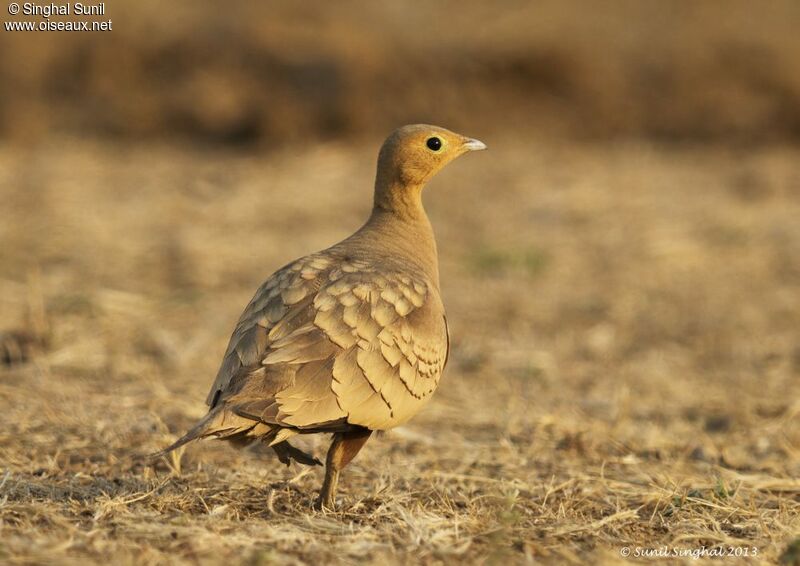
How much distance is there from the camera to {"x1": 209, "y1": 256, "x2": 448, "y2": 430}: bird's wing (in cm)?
448

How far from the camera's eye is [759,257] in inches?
464

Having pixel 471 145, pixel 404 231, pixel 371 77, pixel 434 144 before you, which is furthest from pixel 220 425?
pixel 371 77

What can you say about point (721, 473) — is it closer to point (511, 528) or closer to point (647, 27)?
point (511, 528)

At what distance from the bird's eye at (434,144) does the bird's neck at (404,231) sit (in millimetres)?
235

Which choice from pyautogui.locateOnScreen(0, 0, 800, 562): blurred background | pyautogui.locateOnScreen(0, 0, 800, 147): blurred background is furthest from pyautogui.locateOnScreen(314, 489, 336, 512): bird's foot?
pyautogui.locateOnScreen(0, 0, 800, 147): blurred background

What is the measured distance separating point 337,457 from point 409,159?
175cm

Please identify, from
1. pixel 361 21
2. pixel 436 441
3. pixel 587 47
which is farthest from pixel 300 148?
pixel 436 441

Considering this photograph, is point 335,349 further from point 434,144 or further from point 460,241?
point 460,241

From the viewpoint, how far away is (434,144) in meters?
5.90

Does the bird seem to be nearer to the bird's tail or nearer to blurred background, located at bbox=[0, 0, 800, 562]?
the bird's tail

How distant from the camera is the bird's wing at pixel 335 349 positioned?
4477 millimetres

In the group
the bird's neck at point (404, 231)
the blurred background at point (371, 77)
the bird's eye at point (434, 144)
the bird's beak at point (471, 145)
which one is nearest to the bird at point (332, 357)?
the bird's neck at point (404, 231)

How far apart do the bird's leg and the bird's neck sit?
1002 mm

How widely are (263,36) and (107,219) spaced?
615 cm
